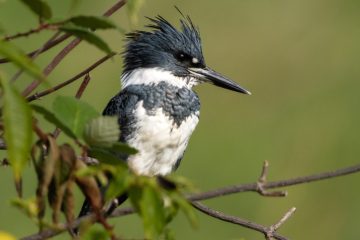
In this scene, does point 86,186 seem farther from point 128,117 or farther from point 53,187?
point 128,117

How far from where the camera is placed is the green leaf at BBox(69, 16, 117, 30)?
118cm

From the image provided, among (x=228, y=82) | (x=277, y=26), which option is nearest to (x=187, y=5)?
(x=277, y=26)

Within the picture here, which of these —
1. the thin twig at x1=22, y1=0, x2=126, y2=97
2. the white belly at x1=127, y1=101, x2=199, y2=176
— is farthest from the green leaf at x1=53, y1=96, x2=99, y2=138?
the white belly at x1=127, y1=101, x2=199, y2=176

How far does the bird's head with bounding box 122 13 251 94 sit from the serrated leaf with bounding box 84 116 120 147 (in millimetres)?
1847

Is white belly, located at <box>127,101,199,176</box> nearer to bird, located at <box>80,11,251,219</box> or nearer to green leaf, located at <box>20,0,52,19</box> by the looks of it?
bird, located at <box>80,11,251,219</box>

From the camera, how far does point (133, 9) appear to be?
123 centimetres

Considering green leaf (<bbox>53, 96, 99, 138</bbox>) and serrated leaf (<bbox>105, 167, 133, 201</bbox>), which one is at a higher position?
green leaf (<bbox>53, 96, 99, 138</bbox>)

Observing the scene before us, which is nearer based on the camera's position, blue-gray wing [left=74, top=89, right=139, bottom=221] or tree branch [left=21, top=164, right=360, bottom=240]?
tree branch [left=21, top=164, right=360, bottom=240]

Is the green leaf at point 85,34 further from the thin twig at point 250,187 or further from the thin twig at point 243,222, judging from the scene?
the thin twig at point 243,222

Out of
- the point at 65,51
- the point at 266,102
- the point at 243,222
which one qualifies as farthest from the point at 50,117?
the point at 266,102

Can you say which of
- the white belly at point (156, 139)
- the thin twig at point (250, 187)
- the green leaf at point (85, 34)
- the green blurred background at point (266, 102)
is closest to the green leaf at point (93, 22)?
the green leaf at point (85, 34)

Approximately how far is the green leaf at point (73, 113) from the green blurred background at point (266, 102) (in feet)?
10.4

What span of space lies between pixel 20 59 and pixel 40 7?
16 centimetres

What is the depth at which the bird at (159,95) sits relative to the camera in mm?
2791
